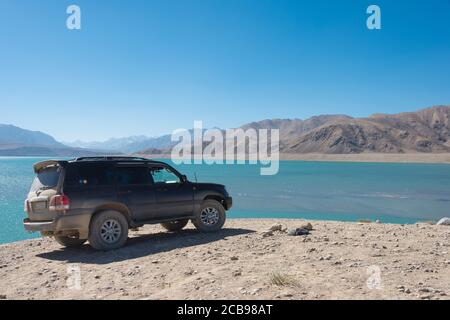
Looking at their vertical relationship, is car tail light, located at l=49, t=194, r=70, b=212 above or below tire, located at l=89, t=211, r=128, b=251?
above

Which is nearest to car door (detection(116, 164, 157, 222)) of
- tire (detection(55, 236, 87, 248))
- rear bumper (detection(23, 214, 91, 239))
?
rear bumper (detection(23, 214, 91, 239))

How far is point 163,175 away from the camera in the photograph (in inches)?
397

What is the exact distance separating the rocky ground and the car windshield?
1529 mm

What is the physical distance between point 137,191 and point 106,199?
2.62 ft

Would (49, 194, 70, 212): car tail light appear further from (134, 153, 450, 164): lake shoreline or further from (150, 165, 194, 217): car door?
(134, 153, 450, 164): lake shoreline

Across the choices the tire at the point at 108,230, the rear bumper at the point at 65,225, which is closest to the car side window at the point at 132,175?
the tire at the point at 108,230

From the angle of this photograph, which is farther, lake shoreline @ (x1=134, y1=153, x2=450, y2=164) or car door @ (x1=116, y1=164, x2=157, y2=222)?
lake shoreline @ (x1=134, y1=153, x2=450, y2=164)

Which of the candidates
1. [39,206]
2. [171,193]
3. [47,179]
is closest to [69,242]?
[39,206]

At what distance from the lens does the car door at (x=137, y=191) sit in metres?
9.08

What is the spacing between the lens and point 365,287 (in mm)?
5605

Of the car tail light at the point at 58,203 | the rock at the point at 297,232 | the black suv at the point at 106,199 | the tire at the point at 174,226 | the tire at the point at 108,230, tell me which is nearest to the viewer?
the car tail light at the point at 58,203

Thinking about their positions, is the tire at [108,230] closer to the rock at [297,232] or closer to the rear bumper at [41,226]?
the rear bumper at [41,226]

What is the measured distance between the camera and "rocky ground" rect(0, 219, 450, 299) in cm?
568
